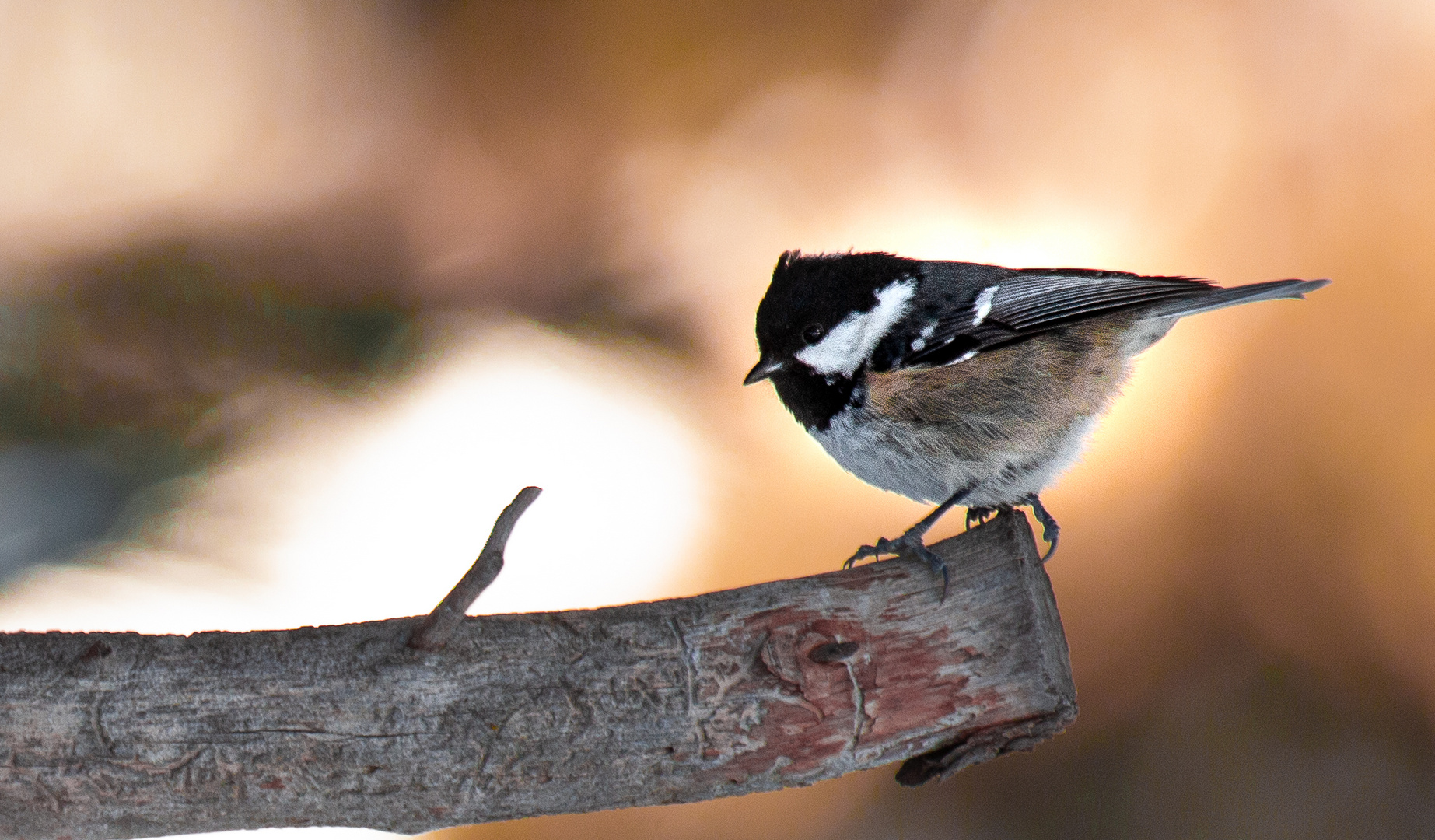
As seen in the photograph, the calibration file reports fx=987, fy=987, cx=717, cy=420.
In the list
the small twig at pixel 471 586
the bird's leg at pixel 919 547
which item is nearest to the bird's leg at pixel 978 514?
the bird's leg at pixel 919 547

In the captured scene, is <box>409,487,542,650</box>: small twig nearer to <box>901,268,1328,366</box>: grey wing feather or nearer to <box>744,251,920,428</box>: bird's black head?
<box>744,251,920,428</box>: bird's black head

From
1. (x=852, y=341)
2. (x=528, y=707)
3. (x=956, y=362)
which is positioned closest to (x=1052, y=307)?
(x=956, y=362)

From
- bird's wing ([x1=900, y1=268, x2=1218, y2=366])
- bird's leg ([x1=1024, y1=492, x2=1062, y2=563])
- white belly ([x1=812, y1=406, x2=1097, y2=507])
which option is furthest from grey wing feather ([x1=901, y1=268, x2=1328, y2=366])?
bird's leg ([x1=1024, y1=492, x2=1062, y2=563])

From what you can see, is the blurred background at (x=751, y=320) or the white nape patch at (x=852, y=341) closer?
the white nape patch at (x=852, y=341)

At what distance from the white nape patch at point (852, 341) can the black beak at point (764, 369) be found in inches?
1.1

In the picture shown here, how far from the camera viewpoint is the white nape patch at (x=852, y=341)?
1349 millimetres

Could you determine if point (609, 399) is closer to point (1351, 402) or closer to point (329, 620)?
point (329, 620)

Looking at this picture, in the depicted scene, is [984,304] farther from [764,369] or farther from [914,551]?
[914,551]

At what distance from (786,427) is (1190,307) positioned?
0.96m

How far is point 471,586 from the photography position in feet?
3.13

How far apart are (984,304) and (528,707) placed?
835mm

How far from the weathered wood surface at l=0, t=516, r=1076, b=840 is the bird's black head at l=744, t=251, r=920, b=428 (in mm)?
344

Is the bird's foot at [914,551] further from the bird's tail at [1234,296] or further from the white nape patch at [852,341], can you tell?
the bird's tail at [1234,296]

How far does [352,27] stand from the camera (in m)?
1.98
